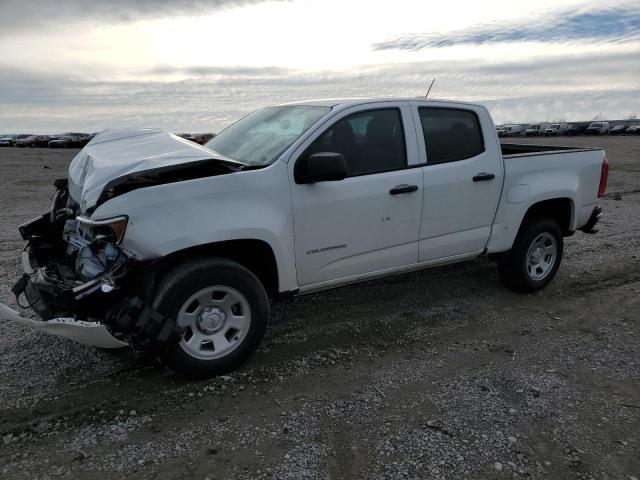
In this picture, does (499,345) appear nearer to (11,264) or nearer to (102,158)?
(102,158)

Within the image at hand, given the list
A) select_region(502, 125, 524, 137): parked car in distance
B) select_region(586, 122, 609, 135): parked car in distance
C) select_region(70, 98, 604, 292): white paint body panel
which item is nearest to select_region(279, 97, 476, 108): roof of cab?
select_region(70, 98, 604, 292): white paint body panel

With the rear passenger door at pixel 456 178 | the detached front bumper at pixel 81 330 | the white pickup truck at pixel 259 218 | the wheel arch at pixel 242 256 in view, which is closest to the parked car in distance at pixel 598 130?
the white pickup truck at pixel 259 218

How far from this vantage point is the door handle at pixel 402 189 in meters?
4.26

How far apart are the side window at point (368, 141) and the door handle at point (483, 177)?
805 millimetres

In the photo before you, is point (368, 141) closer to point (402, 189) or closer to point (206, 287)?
point (402, 189)

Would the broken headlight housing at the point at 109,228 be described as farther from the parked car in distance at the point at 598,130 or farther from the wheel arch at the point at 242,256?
the parked car in distance at the point at 598,130

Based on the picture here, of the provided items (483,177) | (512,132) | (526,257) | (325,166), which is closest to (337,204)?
(325,166)

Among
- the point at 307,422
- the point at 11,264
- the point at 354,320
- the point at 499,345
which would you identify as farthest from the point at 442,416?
the point at 11,264

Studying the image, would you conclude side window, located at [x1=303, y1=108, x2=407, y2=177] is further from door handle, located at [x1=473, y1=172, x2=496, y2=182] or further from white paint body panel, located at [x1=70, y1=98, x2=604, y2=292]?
door handle, located at [x1=473, y1=172, x2=496, y2=182]

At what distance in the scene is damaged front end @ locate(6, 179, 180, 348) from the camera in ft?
10.5

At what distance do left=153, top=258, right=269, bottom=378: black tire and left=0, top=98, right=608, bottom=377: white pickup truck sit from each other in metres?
0.01

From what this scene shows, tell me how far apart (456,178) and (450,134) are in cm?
44

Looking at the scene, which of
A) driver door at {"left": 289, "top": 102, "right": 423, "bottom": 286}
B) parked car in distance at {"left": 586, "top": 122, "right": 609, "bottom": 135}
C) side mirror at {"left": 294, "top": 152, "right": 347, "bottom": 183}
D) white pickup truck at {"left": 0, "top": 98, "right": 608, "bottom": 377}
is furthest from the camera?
parked car in distance at {"left": 586, "top": 122, "right": 609, "bottom": 135}

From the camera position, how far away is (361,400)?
350 centimetres
